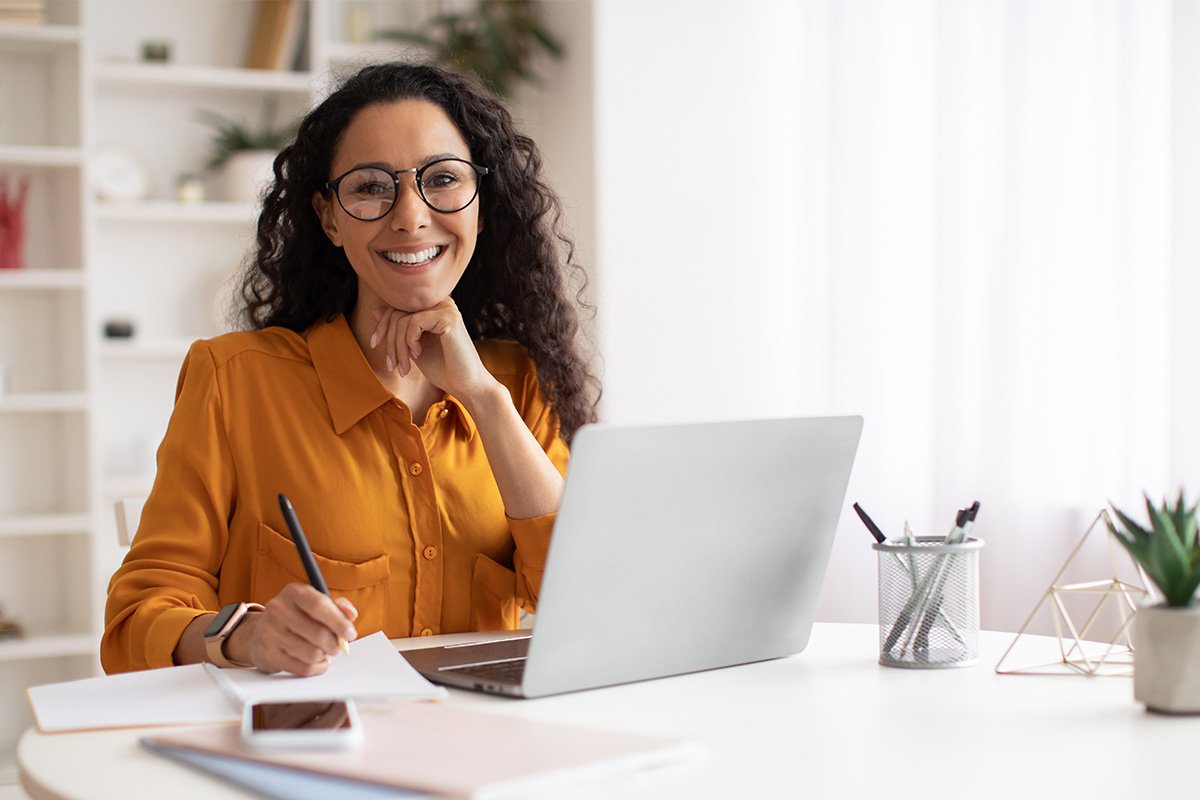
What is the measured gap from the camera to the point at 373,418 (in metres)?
1.69

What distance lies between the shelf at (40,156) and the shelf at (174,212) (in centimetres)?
14

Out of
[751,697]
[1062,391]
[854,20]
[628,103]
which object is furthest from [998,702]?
[628,103]

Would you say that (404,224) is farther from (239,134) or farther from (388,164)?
(239,134)

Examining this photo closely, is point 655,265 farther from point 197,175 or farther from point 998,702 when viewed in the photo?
point 998,702

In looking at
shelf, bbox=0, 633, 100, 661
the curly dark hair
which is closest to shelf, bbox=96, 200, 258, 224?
shelf, bbox=0, 633, 100, 661

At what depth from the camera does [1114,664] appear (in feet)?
4.23

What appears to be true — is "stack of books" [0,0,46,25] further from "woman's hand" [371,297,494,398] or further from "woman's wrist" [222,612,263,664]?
"woman's wrist" [222,612,263,664]

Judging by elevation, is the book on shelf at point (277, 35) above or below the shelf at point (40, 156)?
above

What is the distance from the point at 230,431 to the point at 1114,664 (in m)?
1.02

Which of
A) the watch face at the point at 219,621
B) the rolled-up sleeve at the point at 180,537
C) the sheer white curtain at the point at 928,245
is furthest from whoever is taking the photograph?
the sheer white curtain at the point at 928,245

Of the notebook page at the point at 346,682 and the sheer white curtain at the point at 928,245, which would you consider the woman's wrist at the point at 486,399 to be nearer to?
the notebook page at the point at 346,682

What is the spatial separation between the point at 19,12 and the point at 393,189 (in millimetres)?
2215

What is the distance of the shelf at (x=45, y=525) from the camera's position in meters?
3.44

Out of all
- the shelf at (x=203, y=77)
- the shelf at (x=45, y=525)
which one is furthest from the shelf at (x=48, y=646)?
the shelf at (x=203, y=77)
